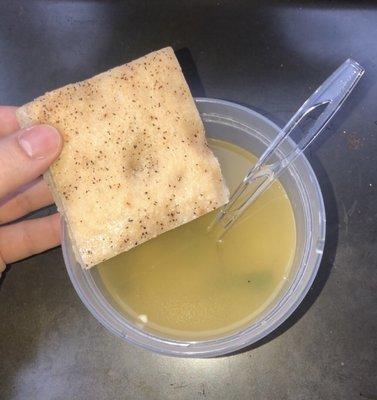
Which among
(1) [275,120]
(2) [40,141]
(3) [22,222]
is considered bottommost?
(3) [22,222]

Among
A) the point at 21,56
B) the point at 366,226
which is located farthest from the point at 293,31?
the point at 21,56

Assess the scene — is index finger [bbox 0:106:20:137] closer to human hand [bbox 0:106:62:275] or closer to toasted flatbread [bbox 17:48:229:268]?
human hand [bbox 0:106:62:275]

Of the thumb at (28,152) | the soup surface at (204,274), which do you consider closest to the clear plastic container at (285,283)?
the soup surface at (204,274)

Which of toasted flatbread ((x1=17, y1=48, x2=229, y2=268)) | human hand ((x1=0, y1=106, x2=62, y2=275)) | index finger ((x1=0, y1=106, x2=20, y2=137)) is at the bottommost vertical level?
human hand ((x1=0, y1=106, x2=62, y2=275))

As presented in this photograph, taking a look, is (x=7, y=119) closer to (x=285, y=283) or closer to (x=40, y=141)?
(x=40, y=141)

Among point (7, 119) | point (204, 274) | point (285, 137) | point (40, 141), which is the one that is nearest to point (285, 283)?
point (204, 274)

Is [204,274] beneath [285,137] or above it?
beneath

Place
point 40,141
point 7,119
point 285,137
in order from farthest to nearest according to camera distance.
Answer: point 7,119
point 285,137
point 40,141

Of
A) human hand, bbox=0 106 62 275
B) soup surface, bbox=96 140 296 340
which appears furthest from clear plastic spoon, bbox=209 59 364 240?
human hand, bbox=0 106 62 275
